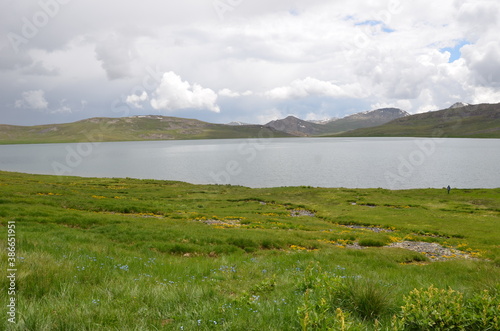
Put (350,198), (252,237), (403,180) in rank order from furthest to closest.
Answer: (403,180), (350,198), (252,237)

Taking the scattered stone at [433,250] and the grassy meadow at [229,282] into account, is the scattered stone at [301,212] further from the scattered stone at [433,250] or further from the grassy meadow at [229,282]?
the scattered stone at [433,250]

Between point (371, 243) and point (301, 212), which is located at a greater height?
point (371, 243)

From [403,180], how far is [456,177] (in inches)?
672

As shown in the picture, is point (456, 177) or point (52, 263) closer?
point (52, 263)

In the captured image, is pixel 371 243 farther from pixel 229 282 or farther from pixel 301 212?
pixel 301 212

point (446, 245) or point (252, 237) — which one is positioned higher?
point (252, 237)

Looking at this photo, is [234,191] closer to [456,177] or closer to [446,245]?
[446,245]

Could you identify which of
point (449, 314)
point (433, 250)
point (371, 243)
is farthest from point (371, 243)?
point (449, 314)

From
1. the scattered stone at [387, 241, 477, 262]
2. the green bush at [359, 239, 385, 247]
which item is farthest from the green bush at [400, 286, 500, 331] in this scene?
the green bush at [359, 239, 385, 247]

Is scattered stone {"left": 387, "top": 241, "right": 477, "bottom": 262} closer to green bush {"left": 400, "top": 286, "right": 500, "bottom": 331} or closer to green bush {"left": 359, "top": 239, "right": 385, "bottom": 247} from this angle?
green bush {"left": 359, "top": 239, "right": 385, "bottom": 247}

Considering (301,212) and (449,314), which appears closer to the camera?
(449,314)

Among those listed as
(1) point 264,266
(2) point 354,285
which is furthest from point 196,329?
(1) point 264,266

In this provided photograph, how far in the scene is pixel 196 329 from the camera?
16.8 ft

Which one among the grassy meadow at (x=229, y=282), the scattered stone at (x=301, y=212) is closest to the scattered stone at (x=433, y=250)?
the grassy meadow at (x=229, y=282)
